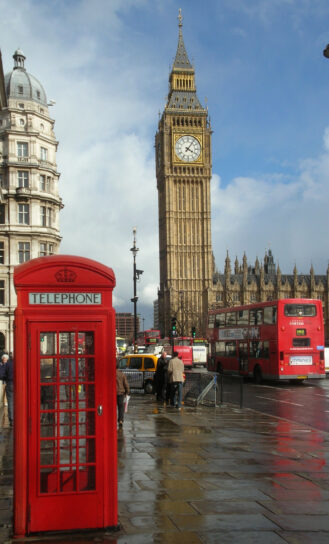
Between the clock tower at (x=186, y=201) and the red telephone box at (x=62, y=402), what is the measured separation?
98.5 meters

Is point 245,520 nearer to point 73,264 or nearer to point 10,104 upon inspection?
point 73,264

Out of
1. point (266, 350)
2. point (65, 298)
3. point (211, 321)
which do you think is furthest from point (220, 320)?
point (65, 298)

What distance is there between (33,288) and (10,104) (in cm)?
4295

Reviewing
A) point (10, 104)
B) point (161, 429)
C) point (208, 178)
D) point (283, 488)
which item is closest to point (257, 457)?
point (283, 488)

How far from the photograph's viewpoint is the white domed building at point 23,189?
43938 mm

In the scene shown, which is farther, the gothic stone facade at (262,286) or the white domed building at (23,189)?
the gothic stone facade at (262,286)

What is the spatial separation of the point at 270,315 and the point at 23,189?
23.3 metres

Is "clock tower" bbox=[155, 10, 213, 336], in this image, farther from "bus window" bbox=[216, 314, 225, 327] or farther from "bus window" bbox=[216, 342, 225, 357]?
"bus window" bbox=[216, 342, 225, 357]

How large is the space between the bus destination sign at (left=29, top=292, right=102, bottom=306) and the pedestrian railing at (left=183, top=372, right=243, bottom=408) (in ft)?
38.9

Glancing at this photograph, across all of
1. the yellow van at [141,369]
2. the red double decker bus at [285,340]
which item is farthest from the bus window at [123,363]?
the red double decker bus at [285,340]

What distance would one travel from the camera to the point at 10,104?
45.9m

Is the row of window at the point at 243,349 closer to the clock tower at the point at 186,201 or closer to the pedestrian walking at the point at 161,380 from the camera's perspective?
the pedestrian walking at the point at 161,380

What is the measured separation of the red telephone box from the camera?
577 centimetres

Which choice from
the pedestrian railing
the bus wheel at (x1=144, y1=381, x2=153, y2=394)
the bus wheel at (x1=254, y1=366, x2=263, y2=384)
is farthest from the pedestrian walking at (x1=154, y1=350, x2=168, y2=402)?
the bus wheel at (x1=254, y1=366, x2=263, y2=384)
